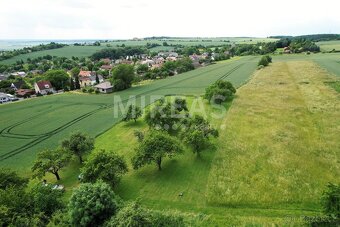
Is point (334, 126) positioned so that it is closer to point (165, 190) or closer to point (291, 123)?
point (291, 123)

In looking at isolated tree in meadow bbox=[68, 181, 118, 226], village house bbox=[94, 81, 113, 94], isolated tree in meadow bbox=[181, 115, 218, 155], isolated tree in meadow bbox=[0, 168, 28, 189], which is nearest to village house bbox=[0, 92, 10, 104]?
village house bbox=[94, 81, 113, 94]

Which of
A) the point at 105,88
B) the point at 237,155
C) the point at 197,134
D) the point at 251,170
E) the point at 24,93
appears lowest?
the point at 24,93

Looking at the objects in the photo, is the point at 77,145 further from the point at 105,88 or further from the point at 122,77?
the point at 122,77

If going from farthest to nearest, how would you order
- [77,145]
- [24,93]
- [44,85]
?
[44,85] < [24,93] < [77,145]

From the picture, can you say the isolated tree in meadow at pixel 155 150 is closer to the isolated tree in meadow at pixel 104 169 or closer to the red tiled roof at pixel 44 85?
the isolated tree in meadow at pixel 104 169

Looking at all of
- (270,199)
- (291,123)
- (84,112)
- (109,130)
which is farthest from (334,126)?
(84,112)

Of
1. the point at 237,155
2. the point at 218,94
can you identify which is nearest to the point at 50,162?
the point at 237,155

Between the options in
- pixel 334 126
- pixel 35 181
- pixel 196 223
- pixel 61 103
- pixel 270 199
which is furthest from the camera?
pixel 61 103

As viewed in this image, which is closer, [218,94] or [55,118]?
[55,118]
